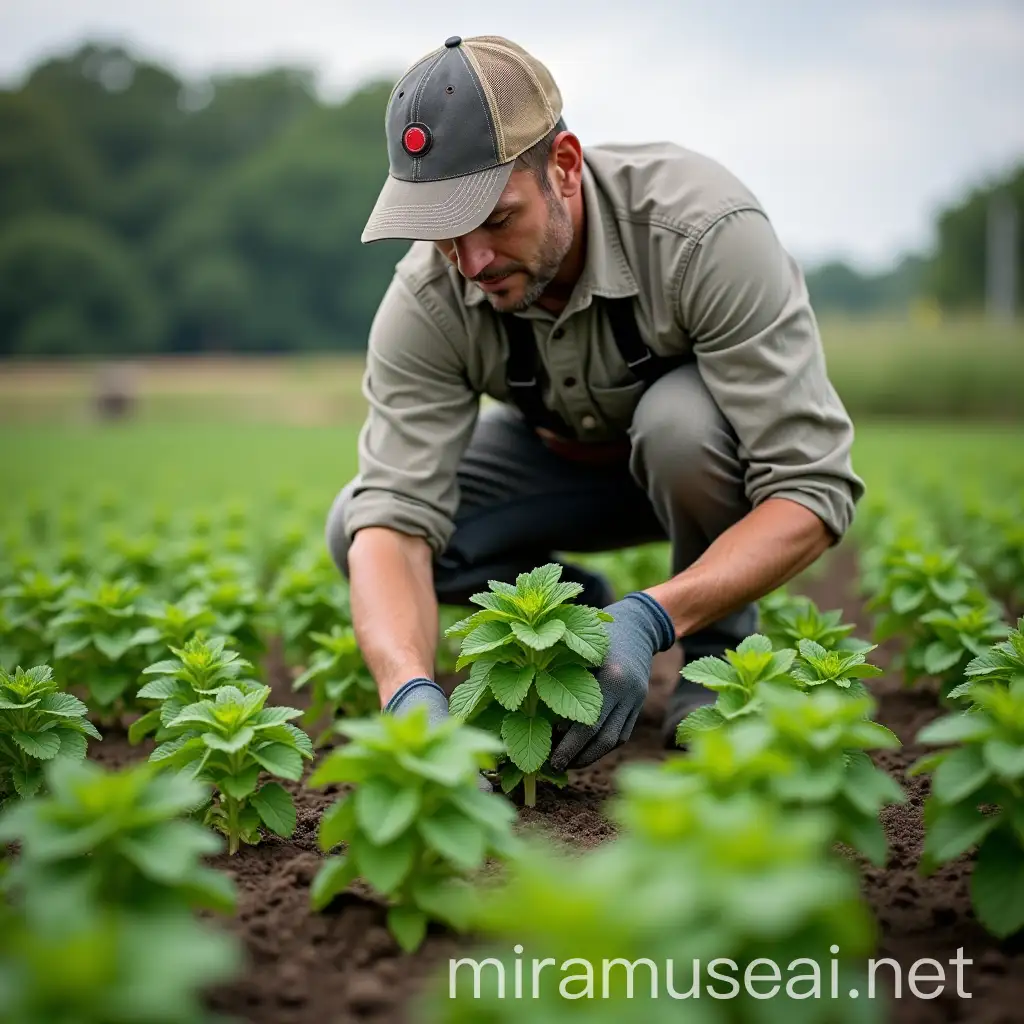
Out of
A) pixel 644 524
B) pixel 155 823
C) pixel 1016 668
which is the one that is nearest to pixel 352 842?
pixel 155 823

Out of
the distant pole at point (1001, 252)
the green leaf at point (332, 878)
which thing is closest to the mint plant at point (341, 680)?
the green leaf at point (332, 878)

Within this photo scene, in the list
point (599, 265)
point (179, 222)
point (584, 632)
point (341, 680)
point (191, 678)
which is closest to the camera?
point (584, 632)

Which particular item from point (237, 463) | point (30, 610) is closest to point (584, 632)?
point (30, 610)

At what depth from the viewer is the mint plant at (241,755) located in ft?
7.66

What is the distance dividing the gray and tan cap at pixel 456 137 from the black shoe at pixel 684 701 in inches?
56.4

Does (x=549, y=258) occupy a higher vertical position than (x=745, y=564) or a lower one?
higher

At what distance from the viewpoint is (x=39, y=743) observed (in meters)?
2.56

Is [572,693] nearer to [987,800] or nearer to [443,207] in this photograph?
[987,800]

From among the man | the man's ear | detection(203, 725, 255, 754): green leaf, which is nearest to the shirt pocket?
the man

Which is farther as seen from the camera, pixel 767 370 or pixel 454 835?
pixel 767 370

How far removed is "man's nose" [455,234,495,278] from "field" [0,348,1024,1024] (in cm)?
113

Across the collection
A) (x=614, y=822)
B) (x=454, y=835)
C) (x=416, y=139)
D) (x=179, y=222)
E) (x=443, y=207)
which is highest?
(x=416, y=139)

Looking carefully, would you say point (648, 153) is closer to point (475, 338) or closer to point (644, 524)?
point (475, 338)

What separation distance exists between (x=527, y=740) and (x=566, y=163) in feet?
4.98
